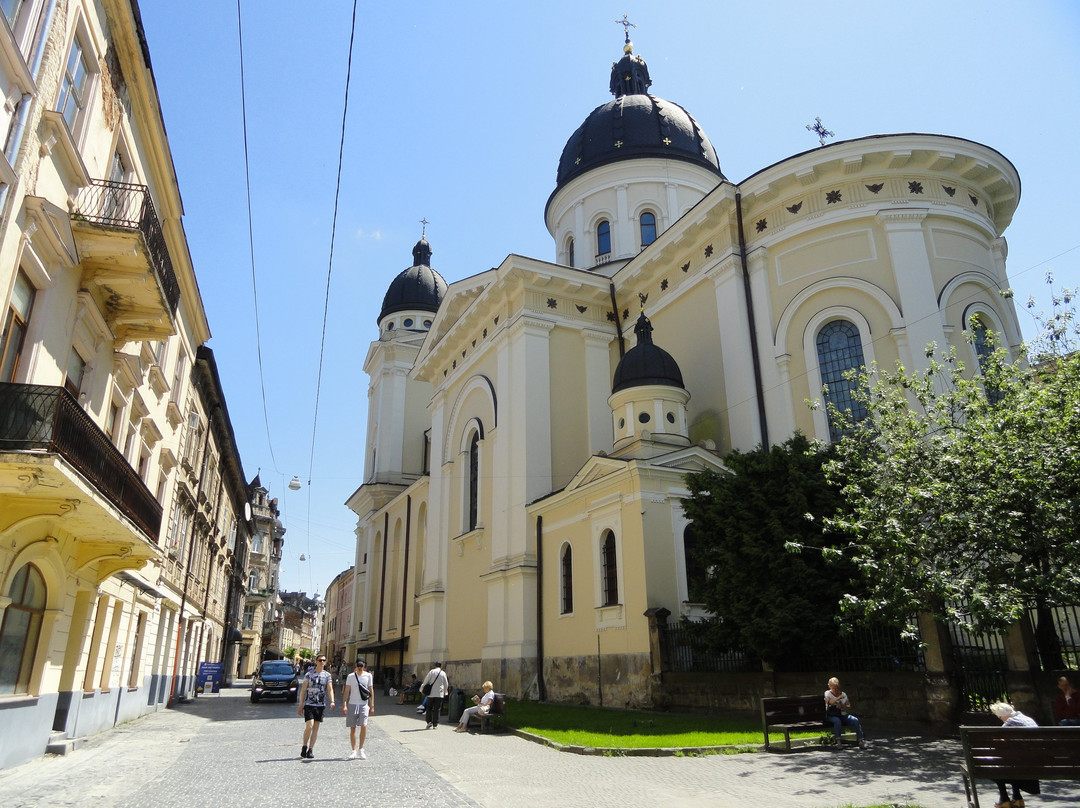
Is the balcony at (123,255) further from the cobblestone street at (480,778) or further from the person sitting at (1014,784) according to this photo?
the person sitting at (1014,784)

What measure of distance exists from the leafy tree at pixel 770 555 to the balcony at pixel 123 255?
10.9m

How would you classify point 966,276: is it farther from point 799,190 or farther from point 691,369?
point 691,369

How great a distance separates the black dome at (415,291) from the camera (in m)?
51.4

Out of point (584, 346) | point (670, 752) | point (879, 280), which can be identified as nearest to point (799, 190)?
point (879, 280)

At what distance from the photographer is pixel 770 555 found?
46.5 feet

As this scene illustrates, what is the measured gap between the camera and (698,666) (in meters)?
16.1

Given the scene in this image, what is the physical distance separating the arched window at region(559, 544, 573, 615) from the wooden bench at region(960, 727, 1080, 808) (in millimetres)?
14640

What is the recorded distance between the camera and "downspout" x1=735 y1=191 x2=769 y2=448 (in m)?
20.3

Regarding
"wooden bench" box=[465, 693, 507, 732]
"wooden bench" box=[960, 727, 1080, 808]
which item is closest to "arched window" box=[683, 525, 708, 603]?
"wooden bench" box=[465, 693, 507, 732]

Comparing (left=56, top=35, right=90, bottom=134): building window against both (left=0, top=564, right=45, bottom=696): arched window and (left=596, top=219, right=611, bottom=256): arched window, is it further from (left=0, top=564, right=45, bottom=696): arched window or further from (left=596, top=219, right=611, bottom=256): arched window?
(left=596, top=219, right=611, bottom=256): arched window

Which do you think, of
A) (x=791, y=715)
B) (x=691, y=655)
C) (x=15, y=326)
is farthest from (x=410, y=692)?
(x=15, y=326)

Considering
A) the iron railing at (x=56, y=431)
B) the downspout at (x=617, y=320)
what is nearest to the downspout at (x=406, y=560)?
the downspout at (x=617, y=320)

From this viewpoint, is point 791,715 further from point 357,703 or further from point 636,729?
point 357,703

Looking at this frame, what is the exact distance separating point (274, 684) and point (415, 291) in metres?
30.9
